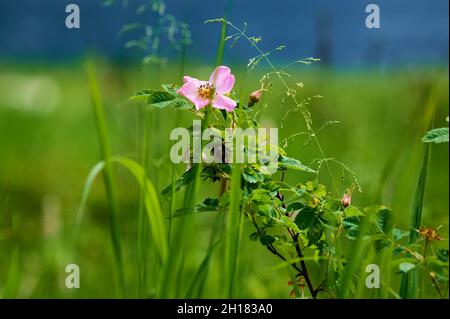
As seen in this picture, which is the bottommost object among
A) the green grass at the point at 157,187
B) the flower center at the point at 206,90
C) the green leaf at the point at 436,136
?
the green grass at the point at 157,187

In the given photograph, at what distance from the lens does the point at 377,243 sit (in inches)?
45.1

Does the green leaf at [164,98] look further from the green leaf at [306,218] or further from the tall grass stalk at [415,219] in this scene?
the tall grass stalk at [415,219]

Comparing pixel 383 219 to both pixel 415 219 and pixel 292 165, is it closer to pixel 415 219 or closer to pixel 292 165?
pixel 415 219

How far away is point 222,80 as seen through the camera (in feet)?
3.73

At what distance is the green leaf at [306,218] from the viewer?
3.64ft

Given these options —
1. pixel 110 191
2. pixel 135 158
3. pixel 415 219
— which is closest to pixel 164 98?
pixel 110 191

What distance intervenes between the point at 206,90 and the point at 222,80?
0.04 m

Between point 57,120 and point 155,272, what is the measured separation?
11.7 feet

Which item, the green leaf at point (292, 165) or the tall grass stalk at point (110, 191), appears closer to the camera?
the green leaf at point (292, 165)

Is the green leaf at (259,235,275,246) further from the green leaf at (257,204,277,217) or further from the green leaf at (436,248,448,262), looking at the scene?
the green leaf at (436,248,448,262)

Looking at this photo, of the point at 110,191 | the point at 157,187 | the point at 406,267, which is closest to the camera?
the point at 406,267

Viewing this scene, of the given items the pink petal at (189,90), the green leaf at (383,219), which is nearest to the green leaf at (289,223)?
the green leaf at (383,219)

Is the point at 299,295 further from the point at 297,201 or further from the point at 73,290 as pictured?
the point at 73,290
